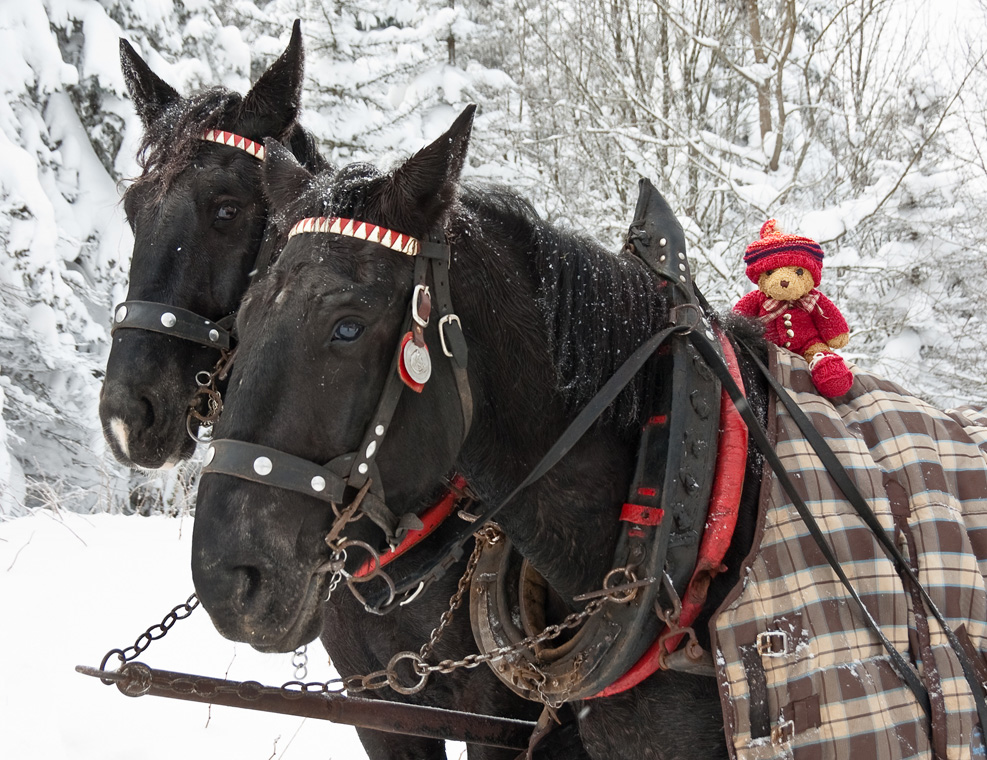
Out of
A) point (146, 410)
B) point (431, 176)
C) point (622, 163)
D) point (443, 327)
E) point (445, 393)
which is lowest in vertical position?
point (146, 410)

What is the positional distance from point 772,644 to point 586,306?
76 cm

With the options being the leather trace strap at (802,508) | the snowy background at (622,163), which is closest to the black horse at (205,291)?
the leather trace strap at (802,508)

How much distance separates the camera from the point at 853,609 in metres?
1.47

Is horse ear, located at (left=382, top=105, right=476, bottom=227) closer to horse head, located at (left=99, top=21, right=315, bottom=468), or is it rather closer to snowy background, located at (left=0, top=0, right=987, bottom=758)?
horse head, located at (left=99, top=21, right=315, bottom=468)

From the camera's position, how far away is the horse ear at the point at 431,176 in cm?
143

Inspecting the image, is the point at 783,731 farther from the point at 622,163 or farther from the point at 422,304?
the point at 622,163

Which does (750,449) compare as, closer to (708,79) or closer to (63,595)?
(63,595)

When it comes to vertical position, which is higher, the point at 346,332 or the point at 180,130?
the point at 180,130

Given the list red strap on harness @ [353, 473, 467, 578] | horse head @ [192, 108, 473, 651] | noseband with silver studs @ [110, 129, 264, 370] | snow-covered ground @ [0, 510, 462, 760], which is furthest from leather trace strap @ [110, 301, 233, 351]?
snow-covered ground @ [0, 510, 462, 760]

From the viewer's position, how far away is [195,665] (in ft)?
12.8

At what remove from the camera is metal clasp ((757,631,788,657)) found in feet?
4.64

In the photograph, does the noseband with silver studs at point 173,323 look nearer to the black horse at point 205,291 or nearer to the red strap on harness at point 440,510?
the black horse at point 205,291

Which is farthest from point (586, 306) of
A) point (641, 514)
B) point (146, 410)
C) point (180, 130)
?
point (180, 130)

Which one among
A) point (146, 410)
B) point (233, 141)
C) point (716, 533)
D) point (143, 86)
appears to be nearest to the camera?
point (716, 533)
